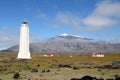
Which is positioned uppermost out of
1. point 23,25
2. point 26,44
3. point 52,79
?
point 23,25

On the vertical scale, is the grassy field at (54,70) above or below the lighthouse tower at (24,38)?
below

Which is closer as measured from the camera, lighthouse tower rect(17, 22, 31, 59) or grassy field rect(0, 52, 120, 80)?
grassy field rect(0, 52, 120, 80)

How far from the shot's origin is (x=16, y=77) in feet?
128

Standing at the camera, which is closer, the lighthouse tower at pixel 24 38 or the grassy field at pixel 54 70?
the grassy field at pixel 54 70

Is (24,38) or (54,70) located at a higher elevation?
(24,38)

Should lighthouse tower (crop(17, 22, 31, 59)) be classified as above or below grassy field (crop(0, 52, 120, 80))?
above

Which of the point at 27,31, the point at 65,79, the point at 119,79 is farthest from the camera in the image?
the point at 27,31

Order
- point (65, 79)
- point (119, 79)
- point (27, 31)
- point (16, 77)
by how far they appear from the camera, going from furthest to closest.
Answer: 1. point (27, 31)
2. point (16, 77)
3. point (65, 79)
4. point (119, 79)

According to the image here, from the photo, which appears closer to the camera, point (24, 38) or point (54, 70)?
point (54, 70)

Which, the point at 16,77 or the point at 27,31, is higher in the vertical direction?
the point at 27,31

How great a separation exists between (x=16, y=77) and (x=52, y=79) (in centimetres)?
551

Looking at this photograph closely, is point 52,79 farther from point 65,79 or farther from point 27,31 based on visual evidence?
point 27,31

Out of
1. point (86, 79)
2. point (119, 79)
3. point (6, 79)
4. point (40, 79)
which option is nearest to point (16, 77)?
point (6, 79)

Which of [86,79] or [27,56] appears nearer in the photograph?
[86,79]
